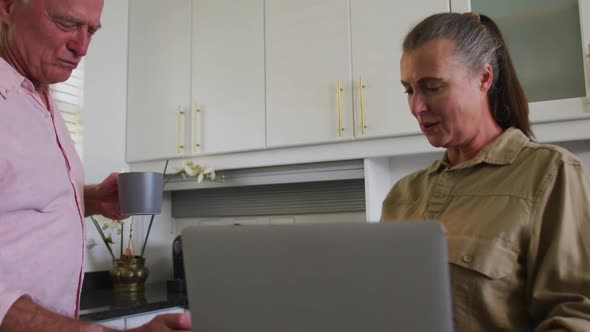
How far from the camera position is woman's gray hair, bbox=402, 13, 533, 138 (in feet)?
2.94

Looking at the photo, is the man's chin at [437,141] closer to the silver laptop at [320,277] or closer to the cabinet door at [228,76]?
the silver laptop at [320,277]

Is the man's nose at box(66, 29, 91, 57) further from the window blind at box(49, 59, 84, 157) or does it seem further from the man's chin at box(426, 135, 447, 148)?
the window blind at box(49, 59, 84, 157)

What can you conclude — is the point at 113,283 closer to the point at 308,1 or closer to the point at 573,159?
the point at 308,1

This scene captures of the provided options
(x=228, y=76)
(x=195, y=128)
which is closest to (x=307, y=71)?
(x=228, y=76)

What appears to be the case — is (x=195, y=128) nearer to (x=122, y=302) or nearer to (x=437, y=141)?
(x=122, y=302)

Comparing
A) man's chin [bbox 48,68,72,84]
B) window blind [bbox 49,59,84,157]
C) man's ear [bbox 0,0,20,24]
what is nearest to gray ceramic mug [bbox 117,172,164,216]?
man's chin [bbox 48,68,72,84]

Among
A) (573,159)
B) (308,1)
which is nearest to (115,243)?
(308,1)

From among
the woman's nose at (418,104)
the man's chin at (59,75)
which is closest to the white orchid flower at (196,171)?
the man's chin at (59,75)

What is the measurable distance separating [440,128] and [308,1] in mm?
1210

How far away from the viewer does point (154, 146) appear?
233cm

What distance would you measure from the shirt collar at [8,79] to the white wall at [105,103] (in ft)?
4.92

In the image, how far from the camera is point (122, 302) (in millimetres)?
1891

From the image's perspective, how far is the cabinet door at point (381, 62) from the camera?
1.77 metres

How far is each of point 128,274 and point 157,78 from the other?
0.86 m
